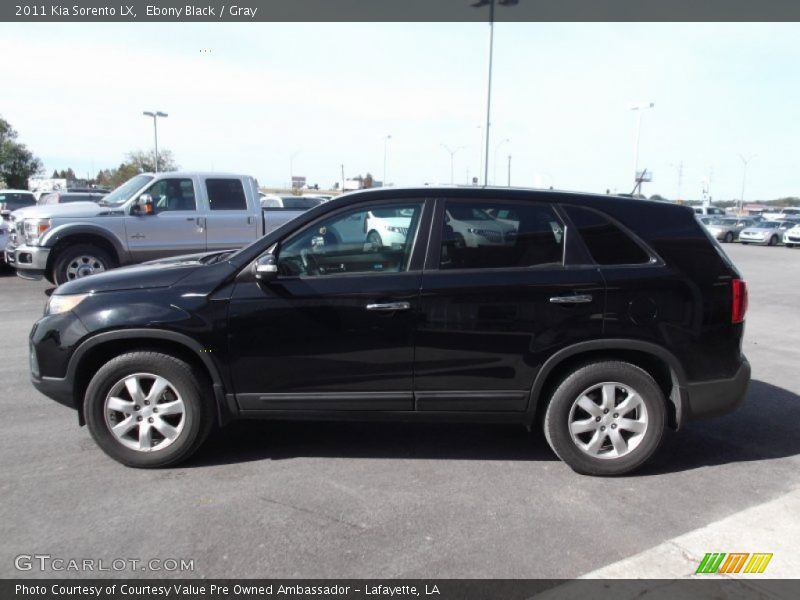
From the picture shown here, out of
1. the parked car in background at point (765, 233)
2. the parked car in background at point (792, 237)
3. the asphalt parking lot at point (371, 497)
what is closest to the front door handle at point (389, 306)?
the asphalt parking lot at point (371, 497)

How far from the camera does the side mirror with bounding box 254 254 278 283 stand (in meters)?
3.84

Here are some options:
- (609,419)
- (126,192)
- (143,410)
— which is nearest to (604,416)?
(609,419)

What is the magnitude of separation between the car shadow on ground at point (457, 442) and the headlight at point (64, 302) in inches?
48.8

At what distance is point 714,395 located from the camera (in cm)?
409

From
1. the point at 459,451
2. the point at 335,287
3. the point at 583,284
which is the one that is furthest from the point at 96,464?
the point at 583,284

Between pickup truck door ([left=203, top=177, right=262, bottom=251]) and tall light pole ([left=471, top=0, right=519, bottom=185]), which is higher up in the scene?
tall light pole ([left=471, top=0, right=519, bottom=185])

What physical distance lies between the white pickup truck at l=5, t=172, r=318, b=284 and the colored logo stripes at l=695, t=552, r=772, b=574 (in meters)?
9.41

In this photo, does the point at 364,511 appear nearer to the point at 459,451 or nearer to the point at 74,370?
the point at 459,451

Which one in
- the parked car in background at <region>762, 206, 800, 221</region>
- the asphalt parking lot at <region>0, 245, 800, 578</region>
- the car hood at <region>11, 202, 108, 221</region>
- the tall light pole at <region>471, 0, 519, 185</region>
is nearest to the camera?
the asphalt parking lot at <region>0, 245, 800, 578</region>

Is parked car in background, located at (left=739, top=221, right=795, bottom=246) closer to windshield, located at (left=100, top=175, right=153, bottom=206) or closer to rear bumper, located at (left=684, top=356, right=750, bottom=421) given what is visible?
windshield, located at (left=100, top=175, right=153, bottom=206)

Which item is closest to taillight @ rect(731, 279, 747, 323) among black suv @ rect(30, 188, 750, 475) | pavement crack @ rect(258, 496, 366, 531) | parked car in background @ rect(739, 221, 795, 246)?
black suv @ rect(30, 188, 750, 475)

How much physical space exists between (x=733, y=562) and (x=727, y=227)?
121ft

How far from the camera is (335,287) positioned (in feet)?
13.0

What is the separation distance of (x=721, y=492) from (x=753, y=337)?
5.40 metres
